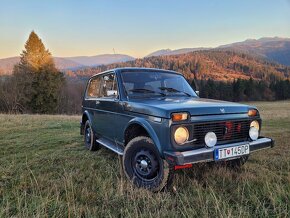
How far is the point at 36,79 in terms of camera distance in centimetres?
3431

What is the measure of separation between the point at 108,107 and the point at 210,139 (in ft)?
7.68

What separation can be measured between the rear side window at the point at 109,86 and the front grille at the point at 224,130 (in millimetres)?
1902

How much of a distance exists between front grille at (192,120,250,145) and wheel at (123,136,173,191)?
1.96 ft

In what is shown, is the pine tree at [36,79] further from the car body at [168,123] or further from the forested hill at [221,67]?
the forested hill at [221,67]

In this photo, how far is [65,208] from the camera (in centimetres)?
293

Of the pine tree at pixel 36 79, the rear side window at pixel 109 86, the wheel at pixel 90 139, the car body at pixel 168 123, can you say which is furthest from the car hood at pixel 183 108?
the pine tree at pixel 36 79

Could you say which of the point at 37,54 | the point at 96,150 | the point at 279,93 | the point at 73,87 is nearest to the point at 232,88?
the point at 279,93

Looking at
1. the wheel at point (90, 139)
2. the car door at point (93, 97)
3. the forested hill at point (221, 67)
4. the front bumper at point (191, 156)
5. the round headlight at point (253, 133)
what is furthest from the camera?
the forested hill at point (221, 67)

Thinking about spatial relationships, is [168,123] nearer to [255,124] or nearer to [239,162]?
[255,124]

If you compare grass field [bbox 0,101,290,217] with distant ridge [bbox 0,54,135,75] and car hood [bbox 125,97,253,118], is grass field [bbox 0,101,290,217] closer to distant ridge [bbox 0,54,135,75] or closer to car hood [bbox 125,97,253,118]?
car hood [bbox 125,97,253,118]

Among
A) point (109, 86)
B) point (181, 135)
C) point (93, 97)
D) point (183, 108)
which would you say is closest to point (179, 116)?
point (183, 108)

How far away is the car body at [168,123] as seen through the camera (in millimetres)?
3375

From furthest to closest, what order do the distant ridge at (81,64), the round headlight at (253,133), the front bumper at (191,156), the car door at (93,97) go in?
the distant ridge at (81,64) → the car door at (93,97) → the round headlight at (253,133) → the front bumper at (191,156)

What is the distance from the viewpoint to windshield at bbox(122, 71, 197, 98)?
4695 mm
